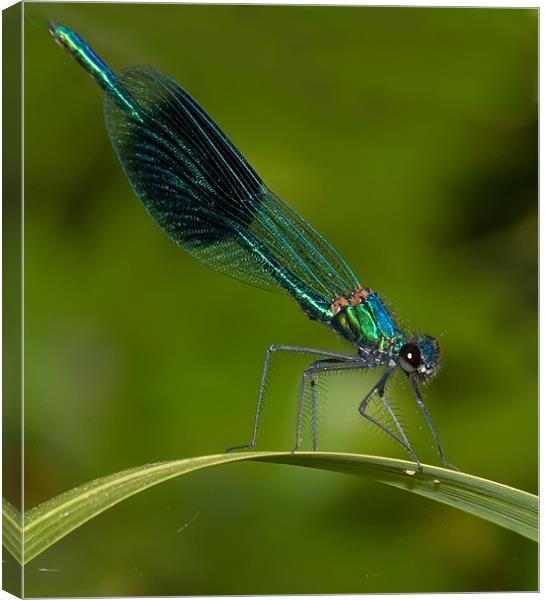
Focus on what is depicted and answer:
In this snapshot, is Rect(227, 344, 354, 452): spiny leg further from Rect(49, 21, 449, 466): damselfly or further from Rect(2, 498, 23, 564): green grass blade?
Rect(2, 498, 23, 564): green grass blade

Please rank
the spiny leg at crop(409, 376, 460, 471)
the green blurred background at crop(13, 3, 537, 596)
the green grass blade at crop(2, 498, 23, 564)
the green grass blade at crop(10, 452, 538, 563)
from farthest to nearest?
the spiny leg at crop(409, 376, 460, 471) → the green blurred background at crop(13, 3, 537, 596) → the green grass blade at crop(2, 498, 23, 564) → the green grass blade at crop(10, 452, 538, 563)

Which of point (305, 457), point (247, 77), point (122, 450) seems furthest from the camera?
point (247, 77)

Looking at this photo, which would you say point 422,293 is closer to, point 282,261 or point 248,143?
point 282,261

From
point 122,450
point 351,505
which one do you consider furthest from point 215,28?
point 351,505

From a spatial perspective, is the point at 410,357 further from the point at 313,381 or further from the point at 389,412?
the point at 313,381

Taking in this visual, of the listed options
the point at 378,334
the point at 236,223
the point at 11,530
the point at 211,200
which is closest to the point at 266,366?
the point at 378,334

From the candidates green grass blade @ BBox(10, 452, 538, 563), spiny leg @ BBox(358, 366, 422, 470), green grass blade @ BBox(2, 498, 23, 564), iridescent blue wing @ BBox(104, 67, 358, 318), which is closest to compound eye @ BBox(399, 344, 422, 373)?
spiny leg @ BBox(358, 366, 422, 470)
